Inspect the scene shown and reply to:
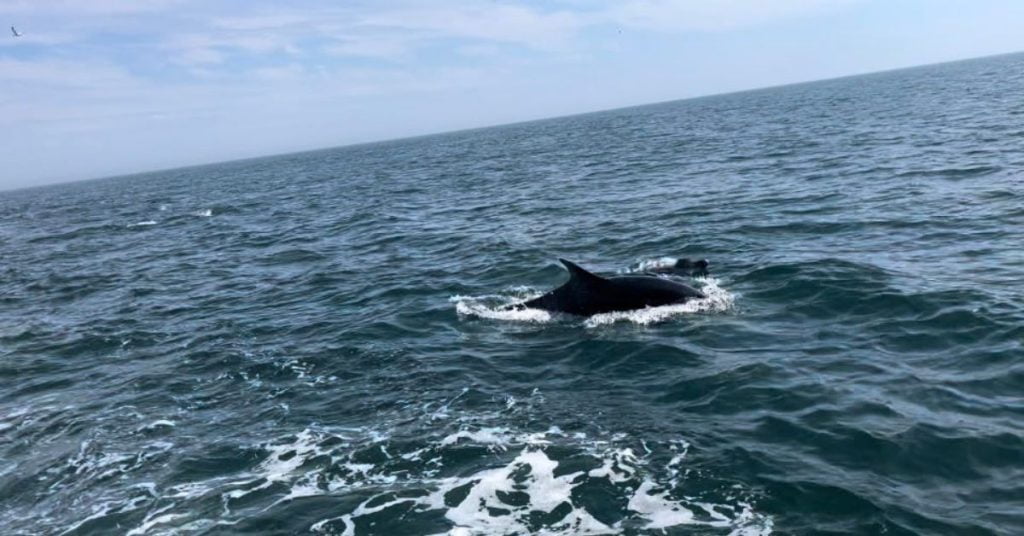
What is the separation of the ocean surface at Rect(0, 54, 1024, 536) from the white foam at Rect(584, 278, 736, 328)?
9cm

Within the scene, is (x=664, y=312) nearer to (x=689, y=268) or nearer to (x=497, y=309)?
(x=689, y=268)

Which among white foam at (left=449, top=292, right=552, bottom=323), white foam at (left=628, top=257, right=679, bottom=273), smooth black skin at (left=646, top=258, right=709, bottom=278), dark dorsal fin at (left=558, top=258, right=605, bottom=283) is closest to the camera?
dark dorsal fin at (left=558, top=258, right=605, bottom=283)

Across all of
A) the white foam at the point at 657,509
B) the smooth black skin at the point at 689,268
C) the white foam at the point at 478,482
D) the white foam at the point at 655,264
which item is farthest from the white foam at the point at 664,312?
the white foam at the point at 657,509

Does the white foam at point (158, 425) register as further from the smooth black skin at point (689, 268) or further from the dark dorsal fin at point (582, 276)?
the smooth black skin at point (689, 268)

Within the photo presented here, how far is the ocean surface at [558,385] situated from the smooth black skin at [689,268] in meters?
0.94

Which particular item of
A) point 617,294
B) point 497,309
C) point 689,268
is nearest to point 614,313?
point 617,294

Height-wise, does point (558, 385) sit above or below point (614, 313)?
below

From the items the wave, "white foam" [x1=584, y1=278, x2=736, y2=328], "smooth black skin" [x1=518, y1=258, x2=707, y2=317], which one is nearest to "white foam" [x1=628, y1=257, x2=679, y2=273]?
the wave

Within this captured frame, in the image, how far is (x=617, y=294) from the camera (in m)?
15.9

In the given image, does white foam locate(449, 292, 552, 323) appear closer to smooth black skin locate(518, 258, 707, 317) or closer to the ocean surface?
the ocean surface

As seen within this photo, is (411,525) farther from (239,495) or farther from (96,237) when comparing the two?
(96,237)

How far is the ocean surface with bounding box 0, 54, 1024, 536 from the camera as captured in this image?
866cm

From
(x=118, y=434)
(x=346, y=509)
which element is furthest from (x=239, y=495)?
(x=118, y=434)

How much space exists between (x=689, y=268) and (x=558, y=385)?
25.4 feet
